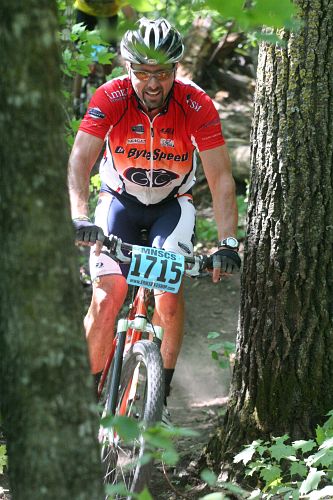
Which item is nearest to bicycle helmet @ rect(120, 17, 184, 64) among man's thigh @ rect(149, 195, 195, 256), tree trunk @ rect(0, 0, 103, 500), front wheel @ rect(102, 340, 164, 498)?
man's thigh @ rect(149, 195, 195, 256)

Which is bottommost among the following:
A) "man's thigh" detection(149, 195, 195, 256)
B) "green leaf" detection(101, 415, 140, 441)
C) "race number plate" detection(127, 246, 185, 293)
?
"green leaf" detection(101, 415, 140, 441)

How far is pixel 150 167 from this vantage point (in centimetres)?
461

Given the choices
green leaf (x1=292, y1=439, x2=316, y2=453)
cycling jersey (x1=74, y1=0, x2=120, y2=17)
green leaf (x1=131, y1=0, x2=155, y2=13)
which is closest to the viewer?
green leaf (x1=131, y1=0, x2=155, y2=13)

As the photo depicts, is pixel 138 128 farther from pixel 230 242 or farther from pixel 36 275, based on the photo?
pixel 36 275

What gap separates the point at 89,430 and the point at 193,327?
5.98 metres

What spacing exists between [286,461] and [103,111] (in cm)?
204

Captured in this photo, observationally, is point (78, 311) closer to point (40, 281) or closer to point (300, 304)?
point (40, 281)

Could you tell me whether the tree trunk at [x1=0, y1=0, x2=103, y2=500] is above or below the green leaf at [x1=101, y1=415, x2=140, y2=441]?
above

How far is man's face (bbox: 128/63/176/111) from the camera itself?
173 inches

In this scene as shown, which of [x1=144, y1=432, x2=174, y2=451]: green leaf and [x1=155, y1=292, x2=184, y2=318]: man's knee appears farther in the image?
[x1=155, y1=292, x2=184, y2=318]: man's knee

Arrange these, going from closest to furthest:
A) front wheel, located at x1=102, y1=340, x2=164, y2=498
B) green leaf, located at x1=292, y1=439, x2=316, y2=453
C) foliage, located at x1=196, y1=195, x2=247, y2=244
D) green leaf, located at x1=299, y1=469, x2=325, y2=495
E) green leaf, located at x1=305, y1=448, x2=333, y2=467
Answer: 1. green leaf, located at x1=299, y1=469, x2=325, y2=495
2. green leaf, located at x1=305, y1=448, x2=333, y2=467
3. front wheel, located at x1=102, y1=340, x2=164, y2=498
4. green leaf, located at x1=292, y1=439, x2=316, y2=453
5. foliage, located at x1=196, y1=195, x2=247, y2=244

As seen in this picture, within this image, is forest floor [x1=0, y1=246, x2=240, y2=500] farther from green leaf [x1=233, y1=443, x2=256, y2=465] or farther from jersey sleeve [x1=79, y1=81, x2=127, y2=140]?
jersey sleeve [x1=79, y1=81, x2=127, y2=140]

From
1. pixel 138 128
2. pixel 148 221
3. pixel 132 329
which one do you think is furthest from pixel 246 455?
pixel 138 128

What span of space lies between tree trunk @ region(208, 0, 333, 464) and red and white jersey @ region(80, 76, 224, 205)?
0.42 metres
